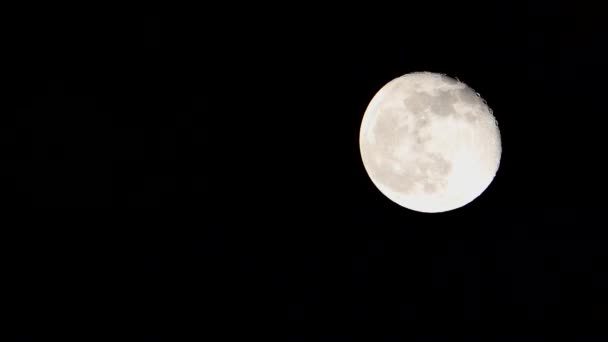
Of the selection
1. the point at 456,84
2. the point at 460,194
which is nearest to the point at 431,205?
the point at 460,194

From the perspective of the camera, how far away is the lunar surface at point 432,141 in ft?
11.1

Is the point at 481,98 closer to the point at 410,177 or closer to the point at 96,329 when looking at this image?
the point at 410,177

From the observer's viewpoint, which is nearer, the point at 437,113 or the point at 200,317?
the point at 437,113

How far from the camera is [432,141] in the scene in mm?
3367

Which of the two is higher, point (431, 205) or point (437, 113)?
point (437, 113)

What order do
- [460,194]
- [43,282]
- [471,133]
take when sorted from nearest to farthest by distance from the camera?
[471,133]
[460,194]
[43,282]

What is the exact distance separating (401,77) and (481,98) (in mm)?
650

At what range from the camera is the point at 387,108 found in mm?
3686

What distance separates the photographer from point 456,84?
363 centimetres

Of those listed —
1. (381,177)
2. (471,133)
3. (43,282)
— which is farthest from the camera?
(43,282)

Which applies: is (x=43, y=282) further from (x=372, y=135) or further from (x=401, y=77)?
(x=401, y=77)

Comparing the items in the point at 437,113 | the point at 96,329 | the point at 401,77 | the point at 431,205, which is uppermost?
the point at 401,77

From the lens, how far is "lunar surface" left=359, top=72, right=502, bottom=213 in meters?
3.38

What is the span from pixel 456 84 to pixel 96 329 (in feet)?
16.7
